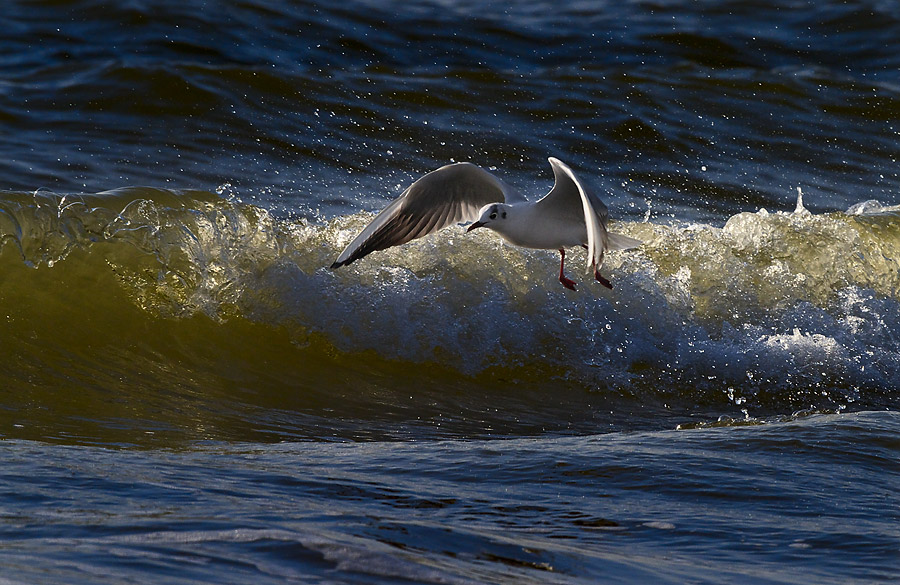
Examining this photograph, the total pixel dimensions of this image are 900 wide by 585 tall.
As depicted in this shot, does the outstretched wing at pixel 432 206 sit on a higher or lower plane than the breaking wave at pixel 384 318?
higher

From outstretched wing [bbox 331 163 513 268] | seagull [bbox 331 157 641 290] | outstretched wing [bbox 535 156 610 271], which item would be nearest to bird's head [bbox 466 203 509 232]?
seagull [bbox 331 157 641 290]

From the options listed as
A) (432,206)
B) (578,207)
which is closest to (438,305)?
(432,206)

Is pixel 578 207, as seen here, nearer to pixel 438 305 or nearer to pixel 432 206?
pixel 432 206

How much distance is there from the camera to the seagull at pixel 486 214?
16.2ft

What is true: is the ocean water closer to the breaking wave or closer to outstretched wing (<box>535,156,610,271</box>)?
the breaking wave

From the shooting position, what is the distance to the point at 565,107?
403 inches

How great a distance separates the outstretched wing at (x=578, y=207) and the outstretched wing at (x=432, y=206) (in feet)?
1.09

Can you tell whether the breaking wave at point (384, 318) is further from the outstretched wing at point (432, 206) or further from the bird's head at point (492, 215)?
the bird's head at point (492, 215)

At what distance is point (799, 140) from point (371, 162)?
165 inches

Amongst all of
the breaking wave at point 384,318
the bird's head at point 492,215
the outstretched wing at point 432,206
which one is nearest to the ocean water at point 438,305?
the breaking wave at point 384,318

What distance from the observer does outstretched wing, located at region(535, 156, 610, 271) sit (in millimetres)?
4270

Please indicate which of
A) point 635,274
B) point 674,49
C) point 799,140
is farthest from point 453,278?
point 674,49

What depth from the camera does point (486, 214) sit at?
4883 mm

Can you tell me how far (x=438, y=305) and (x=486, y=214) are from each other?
118cm
